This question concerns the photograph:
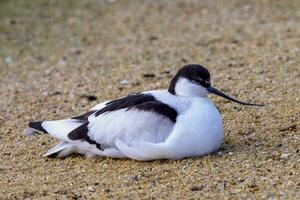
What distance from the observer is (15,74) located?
9.30 metres

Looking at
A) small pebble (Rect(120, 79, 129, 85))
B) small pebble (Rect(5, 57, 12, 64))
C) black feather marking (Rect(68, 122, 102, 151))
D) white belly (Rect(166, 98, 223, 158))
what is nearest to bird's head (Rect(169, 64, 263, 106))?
white belly (Rect(166, 98, 223, 158))

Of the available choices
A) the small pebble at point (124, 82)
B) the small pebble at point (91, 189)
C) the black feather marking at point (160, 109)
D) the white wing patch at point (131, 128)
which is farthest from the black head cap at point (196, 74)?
the small pebble at point (124, 82)

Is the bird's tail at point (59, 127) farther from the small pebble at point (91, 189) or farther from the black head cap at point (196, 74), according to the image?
the black head cap at point (196, 74)

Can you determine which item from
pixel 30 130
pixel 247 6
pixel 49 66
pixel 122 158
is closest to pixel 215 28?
pixel 247 6

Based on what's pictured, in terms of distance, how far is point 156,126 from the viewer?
5.64m

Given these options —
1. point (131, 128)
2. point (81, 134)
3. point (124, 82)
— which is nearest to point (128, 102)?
point (131, 128)

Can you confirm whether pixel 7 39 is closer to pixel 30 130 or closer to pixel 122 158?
pixel 30 130

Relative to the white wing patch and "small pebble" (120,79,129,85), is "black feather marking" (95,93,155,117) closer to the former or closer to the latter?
the white wing patch

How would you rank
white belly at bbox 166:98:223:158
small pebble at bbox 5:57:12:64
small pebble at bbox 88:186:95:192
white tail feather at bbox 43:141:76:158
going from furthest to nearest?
1. small pebble at bbox 5:57:12:64
2. white tail feather at bbox 43:141:76:158
3. white belly at bbox 166:98:223:158
4. small pebble at bbox 88:186:95:192

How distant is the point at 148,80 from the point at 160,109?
2.69 m

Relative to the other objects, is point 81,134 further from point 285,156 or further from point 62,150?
point 285,156

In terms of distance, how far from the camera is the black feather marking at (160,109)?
5.65 meters

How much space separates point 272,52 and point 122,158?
3537mm

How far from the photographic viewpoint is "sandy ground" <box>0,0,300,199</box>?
5297 millimetres
